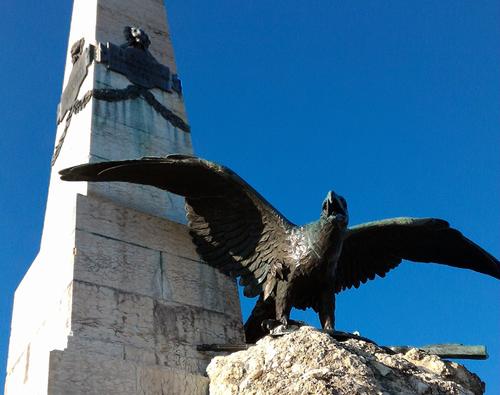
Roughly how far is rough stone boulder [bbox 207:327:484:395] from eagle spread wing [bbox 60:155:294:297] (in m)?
1.29

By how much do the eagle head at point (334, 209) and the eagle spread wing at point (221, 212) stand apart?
50 centimetres

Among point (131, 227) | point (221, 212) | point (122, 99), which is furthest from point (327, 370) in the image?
point (122, 99)

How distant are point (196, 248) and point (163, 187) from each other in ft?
2.38

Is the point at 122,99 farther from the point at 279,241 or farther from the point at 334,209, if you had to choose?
the point at 334,209

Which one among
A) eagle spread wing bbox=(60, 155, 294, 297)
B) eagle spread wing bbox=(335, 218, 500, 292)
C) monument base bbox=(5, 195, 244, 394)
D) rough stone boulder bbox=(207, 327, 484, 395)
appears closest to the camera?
rough stone boulder bbox=(207, 327, 484, 395)

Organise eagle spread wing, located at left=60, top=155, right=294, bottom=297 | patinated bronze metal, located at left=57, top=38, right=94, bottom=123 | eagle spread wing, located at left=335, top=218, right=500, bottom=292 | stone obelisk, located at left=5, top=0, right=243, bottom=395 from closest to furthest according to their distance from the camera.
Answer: stone obelisk, located at left=5, top=0, right=243, bottom=395
eagle spread wing, located at left=60, top=155, right=294, bottom=297
eagle spread wing, located at left=335, top=218, right=500, bottom=292
patinated bronze metal, located at left=57, top=38, right=94, bottom=123

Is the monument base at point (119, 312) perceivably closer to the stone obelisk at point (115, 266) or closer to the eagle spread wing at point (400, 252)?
the stone obelisk at point (115, 266)

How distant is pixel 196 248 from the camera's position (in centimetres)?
833

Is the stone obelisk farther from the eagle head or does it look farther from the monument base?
the eagle head

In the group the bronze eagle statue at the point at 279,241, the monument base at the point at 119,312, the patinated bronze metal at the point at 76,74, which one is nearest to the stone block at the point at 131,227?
the monument base at the point at 119,312

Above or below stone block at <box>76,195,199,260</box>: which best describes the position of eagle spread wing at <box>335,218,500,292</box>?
below

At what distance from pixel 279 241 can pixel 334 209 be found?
718 millimetres

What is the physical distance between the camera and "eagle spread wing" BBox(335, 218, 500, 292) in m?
8.43

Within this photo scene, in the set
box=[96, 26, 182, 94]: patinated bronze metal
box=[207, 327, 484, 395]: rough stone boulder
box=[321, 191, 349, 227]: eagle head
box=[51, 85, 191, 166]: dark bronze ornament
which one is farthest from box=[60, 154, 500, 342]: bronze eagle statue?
box=[96, 26, 182, 94]: patinated bronze metal
